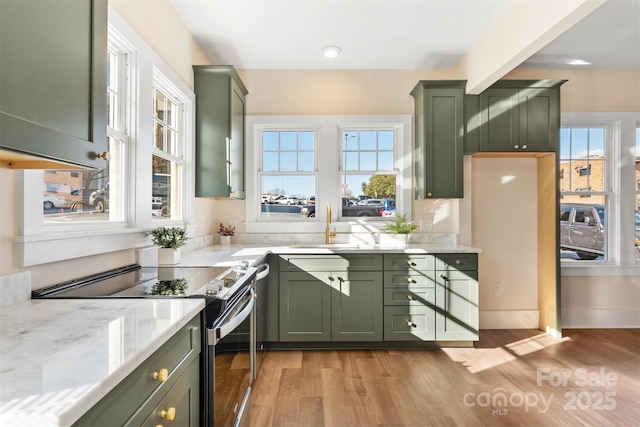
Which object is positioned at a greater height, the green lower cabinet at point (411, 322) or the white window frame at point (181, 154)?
the white window frame at point (181, 154)

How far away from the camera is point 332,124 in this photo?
3.78 meters

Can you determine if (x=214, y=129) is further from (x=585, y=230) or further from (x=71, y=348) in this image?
(x=585, y=230)

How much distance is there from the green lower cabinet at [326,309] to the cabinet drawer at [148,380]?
1818 millimetres

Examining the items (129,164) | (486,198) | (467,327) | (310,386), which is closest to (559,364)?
(467,327)

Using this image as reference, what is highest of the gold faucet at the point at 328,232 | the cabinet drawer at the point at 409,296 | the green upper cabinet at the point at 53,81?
the green upper cabinet at the point at 53,81

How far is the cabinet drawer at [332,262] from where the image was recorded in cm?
312

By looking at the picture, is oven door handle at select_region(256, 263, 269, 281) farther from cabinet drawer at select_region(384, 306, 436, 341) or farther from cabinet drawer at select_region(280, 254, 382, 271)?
cabinet drawer at select_region(384, 306, 436, 341)

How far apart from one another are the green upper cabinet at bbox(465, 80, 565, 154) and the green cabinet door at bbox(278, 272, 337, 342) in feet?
6.52

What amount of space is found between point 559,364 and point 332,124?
2935mm

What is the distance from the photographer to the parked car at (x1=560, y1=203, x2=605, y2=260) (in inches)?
151

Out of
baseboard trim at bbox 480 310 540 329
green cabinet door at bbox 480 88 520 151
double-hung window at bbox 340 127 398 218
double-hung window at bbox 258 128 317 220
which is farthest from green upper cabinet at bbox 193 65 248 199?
baseboard trim at bbox 480 310 540 329

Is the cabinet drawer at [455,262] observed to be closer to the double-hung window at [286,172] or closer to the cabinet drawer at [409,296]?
the cabinet drawer at [409,296]

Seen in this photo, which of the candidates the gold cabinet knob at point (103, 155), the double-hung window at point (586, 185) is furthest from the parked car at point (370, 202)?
the gold cabinet knob at point (103, 155)

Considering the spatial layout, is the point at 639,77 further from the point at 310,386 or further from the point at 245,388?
the point at 245,388
